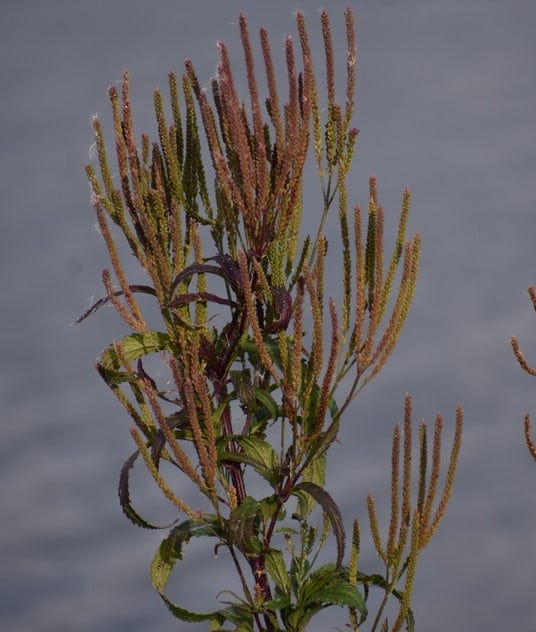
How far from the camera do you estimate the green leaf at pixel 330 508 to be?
4.87 metres

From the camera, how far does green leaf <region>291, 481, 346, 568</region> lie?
192 inches

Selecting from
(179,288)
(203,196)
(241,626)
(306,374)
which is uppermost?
(203,196)

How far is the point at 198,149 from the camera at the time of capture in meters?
5.16

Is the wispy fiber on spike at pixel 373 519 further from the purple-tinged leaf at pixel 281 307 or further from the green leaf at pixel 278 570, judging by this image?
the purple-tinged leaf at pixel 281 307

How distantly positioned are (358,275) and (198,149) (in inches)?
40.6

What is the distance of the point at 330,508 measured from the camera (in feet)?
16.1

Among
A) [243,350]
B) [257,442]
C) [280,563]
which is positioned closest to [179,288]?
[243,350]

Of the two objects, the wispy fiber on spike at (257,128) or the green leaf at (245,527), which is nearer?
the wispy fiber on spike at (257,128)

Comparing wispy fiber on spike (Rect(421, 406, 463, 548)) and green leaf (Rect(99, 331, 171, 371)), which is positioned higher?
green leaf (Rect(99, 331, 171, 371))

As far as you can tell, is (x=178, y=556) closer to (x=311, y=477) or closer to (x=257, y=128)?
(x=311, y=477)

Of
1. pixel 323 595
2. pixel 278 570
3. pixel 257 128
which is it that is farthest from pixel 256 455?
pixel 257 128

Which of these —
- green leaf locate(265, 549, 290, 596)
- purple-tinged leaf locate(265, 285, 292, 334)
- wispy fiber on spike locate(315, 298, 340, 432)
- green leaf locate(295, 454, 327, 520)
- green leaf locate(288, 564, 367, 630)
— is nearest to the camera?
wispy fiber on spike locate(315, 298, 340, 432)

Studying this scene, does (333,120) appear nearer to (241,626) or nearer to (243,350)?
(243,350)

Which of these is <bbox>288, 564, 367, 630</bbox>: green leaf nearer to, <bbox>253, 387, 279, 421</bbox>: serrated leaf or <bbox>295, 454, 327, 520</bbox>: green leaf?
<bbox>295, 454, 327, 520</bbox>: green leaf
